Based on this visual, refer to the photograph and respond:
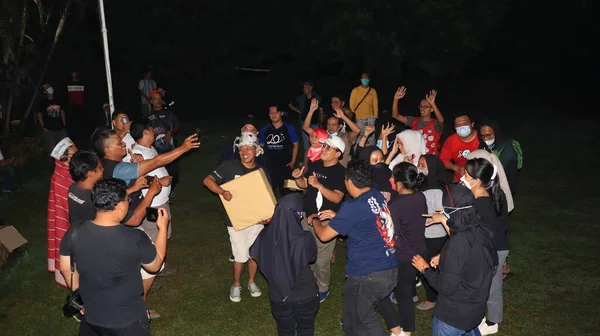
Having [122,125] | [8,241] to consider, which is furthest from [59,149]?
[8,241]

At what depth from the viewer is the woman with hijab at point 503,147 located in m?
7.44

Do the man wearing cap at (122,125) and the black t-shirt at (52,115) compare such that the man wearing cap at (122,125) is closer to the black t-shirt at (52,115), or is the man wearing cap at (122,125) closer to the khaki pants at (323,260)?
the khaki pants at (323,260)

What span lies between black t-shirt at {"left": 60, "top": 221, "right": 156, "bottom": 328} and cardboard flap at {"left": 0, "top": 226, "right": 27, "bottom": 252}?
16.8 ft

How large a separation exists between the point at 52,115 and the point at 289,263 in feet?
32.7

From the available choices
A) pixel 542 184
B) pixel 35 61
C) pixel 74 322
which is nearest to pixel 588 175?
pixel 542 184

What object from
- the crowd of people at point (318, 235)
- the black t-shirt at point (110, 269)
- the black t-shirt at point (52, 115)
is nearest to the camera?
the black t-shirt at point (110, 269)

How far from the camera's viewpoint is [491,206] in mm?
5289

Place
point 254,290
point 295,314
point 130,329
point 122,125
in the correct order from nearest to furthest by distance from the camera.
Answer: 1. point 130,329
2. point 295,314
3. point 254,290
4. point 122,125

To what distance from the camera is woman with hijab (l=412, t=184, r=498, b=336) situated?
4.43 metres

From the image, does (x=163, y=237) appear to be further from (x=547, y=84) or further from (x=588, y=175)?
(x=547, y=84)

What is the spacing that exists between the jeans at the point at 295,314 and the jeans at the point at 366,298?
0.38 metres

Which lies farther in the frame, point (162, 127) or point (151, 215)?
point (162, 127)

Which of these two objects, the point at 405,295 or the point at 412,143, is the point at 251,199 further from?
the point at 412,143

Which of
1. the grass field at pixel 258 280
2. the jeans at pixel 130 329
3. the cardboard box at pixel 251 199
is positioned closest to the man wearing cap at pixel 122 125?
the cardboard box at pixel 251 199
